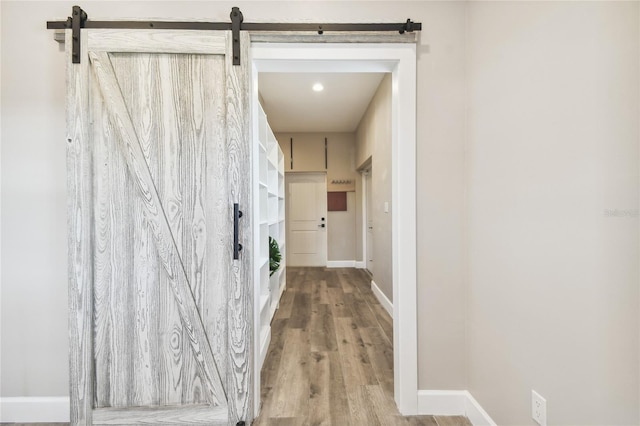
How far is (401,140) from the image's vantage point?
1642 millimetres

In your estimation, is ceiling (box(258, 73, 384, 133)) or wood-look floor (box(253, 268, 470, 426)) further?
ceiling (box(258, 73, 384, 133))

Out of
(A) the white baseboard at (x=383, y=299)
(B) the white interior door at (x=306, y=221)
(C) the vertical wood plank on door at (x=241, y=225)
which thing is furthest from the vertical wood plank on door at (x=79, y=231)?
(B) the white interior door at (x=306, y=221)

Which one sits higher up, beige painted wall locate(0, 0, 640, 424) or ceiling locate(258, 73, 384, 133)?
ceiling locate(258, 73, 384, 133)

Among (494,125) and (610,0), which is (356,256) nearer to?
(494,125)

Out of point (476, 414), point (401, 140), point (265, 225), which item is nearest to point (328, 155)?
point (265, 225)

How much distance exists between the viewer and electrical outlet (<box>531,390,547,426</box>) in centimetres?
116

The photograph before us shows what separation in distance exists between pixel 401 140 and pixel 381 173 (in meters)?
2.15

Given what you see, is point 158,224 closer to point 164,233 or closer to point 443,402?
point 164,233

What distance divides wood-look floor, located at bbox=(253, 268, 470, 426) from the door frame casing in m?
0.15

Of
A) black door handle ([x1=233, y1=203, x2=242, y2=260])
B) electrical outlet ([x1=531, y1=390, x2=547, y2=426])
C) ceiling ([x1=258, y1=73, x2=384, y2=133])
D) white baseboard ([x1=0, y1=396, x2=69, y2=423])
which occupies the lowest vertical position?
white baseboard ([x1=0, y1=396, x2=69, y2=423])

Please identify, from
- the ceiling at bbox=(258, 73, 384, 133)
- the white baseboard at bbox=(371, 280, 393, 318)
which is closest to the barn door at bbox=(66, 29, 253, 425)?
the ceiling at bbox=(258, 73, 384, 133)

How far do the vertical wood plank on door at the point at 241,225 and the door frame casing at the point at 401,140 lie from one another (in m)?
0.10

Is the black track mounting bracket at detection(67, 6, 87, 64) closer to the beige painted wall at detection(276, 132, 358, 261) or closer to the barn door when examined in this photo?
the barn door

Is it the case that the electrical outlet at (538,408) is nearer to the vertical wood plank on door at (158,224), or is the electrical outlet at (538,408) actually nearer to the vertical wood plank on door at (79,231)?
the vertical wood plank on door at (158,224)
